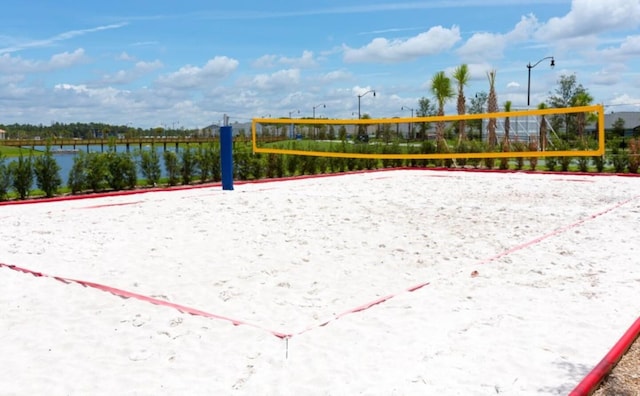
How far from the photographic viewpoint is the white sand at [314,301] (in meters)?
2.59

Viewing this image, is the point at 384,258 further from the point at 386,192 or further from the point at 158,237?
the point at 386,192

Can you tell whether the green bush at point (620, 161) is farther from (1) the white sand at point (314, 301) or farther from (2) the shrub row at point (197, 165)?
(1) the white sand at point (314, 301)

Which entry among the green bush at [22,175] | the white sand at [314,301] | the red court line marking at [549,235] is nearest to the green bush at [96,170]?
the green bush at [22,175]

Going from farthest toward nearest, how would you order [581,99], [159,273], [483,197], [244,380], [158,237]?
[581,99] → [483,197] → [158,237] → [159,273] → [244,380]

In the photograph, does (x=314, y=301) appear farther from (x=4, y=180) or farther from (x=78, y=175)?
(x=78, y=175)

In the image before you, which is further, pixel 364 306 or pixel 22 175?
pixel 22 175

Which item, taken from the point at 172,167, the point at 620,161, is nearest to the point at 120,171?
the point at 172,167

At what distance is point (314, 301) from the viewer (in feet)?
12.0

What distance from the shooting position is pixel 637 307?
3539mm

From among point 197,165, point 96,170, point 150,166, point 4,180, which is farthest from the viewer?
point 197,165

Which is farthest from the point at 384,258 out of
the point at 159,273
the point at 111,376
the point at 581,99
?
the point at 581,99

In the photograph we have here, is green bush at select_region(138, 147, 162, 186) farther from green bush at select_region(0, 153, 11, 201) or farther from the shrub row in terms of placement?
green bush at select_region(0, 153, 11, 201)

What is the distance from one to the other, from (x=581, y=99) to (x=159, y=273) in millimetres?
36128

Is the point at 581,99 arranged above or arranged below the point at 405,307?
above
